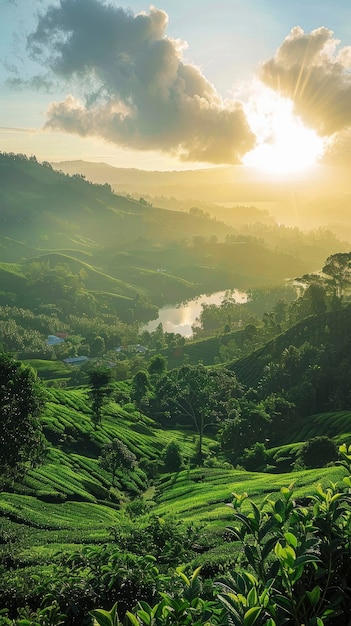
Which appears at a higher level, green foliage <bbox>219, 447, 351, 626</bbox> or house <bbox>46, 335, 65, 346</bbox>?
green foliage <bbox>219, 447, 351, 626</bbox>

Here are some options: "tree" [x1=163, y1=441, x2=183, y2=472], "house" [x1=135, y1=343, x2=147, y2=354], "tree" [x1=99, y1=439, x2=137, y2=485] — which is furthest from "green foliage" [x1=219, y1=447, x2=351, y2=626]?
→ "house" [x1=135, y1=343, x2=147, y2=354]

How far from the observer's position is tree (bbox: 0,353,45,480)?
32.4m

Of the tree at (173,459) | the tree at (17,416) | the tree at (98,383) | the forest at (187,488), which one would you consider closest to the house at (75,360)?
the forest at (187,488)

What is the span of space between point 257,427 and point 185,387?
14.3 meters

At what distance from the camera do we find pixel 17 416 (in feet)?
108

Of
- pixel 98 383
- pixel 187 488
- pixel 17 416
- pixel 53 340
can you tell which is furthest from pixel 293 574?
pixel 53 340

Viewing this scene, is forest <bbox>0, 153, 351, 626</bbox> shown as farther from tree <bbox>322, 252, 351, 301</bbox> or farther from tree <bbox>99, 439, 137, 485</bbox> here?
tree <bbox>322, 252, 351, 301</bbox>

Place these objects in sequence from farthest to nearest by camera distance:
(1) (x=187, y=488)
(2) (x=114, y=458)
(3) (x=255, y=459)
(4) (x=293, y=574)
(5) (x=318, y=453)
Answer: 1. (3) (x=255, y=459)
2. (5) (x=318, y=453)
3. (2) (x=114, y=458)
4. (1) (x=187, y=488)
5. (4) (x=293, y=574)

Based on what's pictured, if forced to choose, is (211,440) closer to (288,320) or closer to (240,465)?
(240,465)

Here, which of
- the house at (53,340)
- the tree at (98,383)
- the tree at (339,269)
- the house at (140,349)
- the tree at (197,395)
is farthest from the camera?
the house at (53,340)

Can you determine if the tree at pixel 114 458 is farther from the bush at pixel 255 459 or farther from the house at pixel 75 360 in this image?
the house at pixel 75 360

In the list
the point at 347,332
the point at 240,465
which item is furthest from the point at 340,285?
the point at 240,465

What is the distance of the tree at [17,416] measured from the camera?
106 feet

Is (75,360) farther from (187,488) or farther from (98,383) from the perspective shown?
(187,488)
